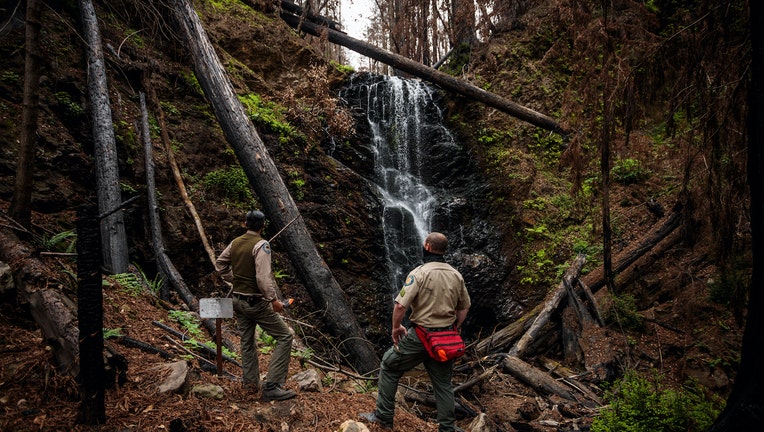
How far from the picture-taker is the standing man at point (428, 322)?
356 cm

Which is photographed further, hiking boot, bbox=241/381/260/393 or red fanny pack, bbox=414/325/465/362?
hiking boot, bbox=241/381/260/393

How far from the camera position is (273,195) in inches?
252

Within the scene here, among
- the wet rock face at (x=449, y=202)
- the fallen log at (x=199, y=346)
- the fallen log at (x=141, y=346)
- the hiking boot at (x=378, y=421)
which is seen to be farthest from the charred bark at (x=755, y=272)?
the wet rock face at (x=449, y=202)

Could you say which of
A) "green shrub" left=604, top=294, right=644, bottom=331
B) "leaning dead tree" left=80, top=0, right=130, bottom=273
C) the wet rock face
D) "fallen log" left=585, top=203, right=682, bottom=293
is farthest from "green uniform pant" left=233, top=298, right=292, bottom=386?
"fallen log" left=585, top=203, right=682, bottom=293

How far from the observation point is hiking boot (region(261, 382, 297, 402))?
12.4 ft

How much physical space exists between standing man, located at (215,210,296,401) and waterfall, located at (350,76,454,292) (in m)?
6.32

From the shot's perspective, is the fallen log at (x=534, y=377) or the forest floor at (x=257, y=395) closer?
the forest floor at (x=257, y=395)

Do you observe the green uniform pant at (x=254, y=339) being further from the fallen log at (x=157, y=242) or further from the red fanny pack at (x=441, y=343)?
the fallen log at (x=157, y=242)

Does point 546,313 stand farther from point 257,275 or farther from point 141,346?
point 141,346

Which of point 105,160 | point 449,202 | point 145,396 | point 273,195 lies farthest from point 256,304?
point 449,202

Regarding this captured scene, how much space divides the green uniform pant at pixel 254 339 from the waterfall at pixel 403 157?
6.29 meters

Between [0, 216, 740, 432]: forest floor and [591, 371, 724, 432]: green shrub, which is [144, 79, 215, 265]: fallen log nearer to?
[0, 216, 740, 432]: forest floor

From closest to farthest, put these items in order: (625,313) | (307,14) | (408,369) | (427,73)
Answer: (408,369), (625,313), (427,73), (307,14)

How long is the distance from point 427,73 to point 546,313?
31.9 ft
